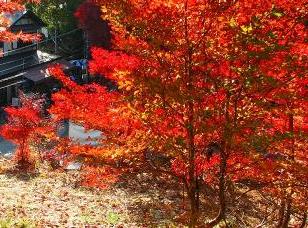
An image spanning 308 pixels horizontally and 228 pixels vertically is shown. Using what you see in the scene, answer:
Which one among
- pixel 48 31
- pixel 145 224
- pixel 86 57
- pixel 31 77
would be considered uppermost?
→ pixel 48 31

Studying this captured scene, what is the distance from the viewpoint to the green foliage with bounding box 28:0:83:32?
135 ft

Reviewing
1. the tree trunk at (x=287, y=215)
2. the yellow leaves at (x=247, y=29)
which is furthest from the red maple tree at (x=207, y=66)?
the tree trunk at (x=287, y=215)

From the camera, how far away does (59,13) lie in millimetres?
42062

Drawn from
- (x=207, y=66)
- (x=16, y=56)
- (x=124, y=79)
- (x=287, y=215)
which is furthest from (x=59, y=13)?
A: (x=207, y=66)

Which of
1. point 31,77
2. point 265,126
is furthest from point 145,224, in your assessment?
point 31,77

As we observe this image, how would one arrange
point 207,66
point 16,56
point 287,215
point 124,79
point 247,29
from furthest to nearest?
point 16,56
point 287,215
point 207,66
point 124,79
point 247,29

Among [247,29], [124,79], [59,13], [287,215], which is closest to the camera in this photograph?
[247,29]

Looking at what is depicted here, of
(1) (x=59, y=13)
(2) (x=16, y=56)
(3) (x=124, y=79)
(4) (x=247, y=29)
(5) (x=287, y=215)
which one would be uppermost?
(1) (x=59, y=13)

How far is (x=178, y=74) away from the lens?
29.7 feet

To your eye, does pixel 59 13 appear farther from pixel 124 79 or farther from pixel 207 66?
pixel 207 66

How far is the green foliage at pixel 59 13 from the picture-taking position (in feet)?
135

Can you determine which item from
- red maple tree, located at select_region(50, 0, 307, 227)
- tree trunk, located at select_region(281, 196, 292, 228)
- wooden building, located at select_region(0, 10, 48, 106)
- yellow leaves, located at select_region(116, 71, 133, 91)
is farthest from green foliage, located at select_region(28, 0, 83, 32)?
yellow leaves, located at select_region(116, 71, 133, 91)

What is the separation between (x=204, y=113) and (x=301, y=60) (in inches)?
88.4

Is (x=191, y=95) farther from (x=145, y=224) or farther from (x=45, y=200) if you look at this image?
(x=45, y=200)
